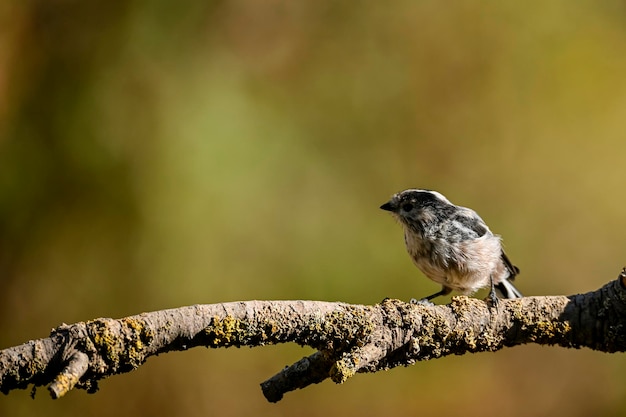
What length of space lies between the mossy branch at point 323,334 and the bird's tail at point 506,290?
121 cm

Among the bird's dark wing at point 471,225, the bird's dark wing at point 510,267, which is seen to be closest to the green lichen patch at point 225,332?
the bird's dark wing at point 471,225

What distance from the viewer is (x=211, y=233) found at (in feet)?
13.1

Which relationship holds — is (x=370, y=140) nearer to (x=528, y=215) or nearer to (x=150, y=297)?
(x=528, y=215)

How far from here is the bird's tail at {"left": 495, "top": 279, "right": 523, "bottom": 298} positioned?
3.89m

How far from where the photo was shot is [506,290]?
390 cm

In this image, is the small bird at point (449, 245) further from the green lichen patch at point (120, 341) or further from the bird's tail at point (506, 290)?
the green lichen patch at point (120, 341)

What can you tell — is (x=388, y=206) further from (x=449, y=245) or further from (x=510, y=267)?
(x=510, y=267)

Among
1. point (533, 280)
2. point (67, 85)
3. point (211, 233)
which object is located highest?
point (67, 85)

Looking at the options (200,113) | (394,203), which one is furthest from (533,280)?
(200,113)

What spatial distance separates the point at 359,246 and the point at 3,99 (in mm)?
2227

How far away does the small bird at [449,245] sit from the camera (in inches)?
144

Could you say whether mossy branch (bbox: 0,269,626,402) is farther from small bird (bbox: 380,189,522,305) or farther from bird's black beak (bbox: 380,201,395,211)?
bird's black beak (bbox: 380,201,395,211)

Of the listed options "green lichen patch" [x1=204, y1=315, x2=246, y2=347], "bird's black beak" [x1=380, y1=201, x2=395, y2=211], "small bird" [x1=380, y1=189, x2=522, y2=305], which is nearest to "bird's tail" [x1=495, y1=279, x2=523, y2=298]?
"small bird" [x1=380, y1=189, x2=522, y2=305]

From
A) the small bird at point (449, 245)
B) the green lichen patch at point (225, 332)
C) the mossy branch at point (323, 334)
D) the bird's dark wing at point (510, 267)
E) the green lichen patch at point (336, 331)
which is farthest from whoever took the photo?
the bird's dark wing at point (510, 267)
